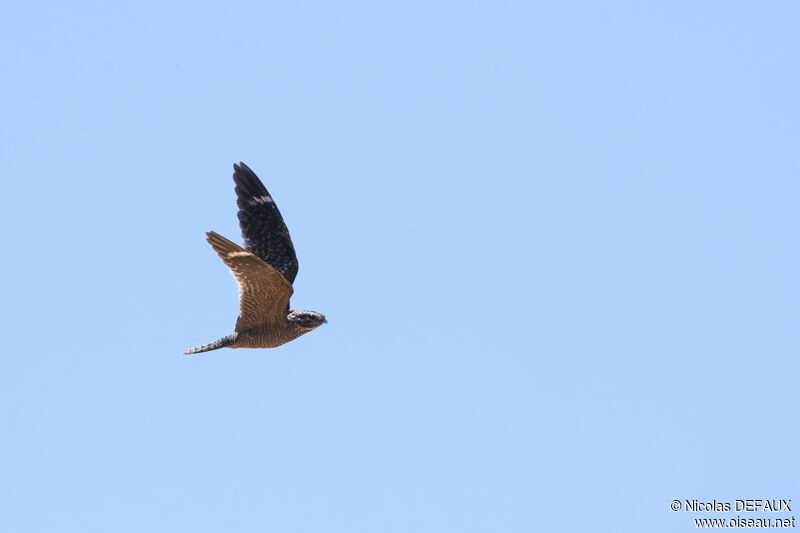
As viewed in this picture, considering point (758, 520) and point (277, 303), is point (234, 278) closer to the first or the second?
point (277, 303)

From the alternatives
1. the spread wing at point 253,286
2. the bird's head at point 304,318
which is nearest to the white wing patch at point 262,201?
the bird's head at point 304,318

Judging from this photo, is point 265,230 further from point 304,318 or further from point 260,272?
point 260,272

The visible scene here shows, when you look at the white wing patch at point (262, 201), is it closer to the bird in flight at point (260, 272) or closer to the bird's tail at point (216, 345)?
the bird in flight at point (260, 272)

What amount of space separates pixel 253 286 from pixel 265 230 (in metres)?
3.00

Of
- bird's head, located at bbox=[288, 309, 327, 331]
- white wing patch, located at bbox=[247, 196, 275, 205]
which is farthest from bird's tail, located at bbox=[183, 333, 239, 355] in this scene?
white wing patch, located at bbox=[247, 196, 275, 205]

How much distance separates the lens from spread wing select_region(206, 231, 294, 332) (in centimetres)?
1894

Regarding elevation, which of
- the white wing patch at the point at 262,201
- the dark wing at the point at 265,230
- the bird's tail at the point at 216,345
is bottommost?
the bird's tail at the point at 216,345

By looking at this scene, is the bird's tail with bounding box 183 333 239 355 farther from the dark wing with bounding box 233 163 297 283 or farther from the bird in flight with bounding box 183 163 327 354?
the dark wing with bounding box 233 163 297 283

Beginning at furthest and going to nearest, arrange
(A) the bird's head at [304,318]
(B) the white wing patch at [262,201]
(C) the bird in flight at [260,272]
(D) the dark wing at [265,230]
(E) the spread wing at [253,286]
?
(B) the white wing patch at [262,201] < (D) the dark wing at [265,230] < (A) the bird's head at [304,318] < (C) the bird in flight at [260,272] < (E) the spread wing at [253,286]

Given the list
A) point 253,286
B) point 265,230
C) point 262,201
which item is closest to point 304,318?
point 253,286

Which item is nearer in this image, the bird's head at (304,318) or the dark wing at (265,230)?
the bird's head at (304,318)

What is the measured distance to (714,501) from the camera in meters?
20.0

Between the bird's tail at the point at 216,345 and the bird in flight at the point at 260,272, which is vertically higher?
the bird in flight at the point at 260,272

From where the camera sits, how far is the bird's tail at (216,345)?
2059 cm
